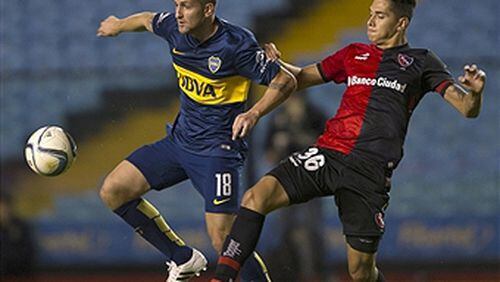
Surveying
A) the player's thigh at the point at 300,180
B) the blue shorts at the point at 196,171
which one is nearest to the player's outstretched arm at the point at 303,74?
the player's thigh at the point at 300,180

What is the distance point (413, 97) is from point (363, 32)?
14.9ft

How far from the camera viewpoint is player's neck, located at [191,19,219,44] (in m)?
5.89

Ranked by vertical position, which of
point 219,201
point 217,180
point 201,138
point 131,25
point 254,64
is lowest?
point 219,201

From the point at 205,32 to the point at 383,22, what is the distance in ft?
3.32

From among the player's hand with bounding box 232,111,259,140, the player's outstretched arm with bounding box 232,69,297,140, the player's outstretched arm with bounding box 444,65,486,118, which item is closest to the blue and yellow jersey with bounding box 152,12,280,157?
the player's outstretched arm with bounding box 232,69,297,140

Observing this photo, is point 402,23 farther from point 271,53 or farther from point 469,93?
point 271,53

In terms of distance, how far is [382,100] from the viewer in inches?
218

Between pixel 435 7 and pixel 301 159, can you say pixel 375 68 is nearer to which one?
pixel 301 159

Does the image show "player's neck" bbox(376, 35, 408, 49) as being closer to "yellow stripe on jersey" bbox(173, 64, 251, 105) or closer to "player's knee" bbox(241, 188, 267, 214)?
"yellow stripe on jersey" bbox(173, 64, 251, 105)

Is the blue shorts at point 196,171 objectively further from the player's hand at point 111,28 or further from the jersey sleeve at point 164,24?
the player's hand at point 111,28

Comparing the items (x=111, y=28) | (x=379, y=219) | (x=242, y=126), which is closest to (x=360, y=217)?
(x=379, y=219)

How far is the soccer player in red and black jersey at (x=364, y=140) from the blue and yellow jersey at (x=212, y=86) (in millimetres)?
405

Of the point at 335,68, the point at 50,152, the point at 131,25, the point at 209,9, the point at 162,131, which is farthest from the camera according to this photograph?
the point at 162,131

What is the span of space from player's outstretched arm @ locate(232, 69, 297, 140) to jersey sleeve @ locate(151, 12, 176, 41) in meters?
0.81
